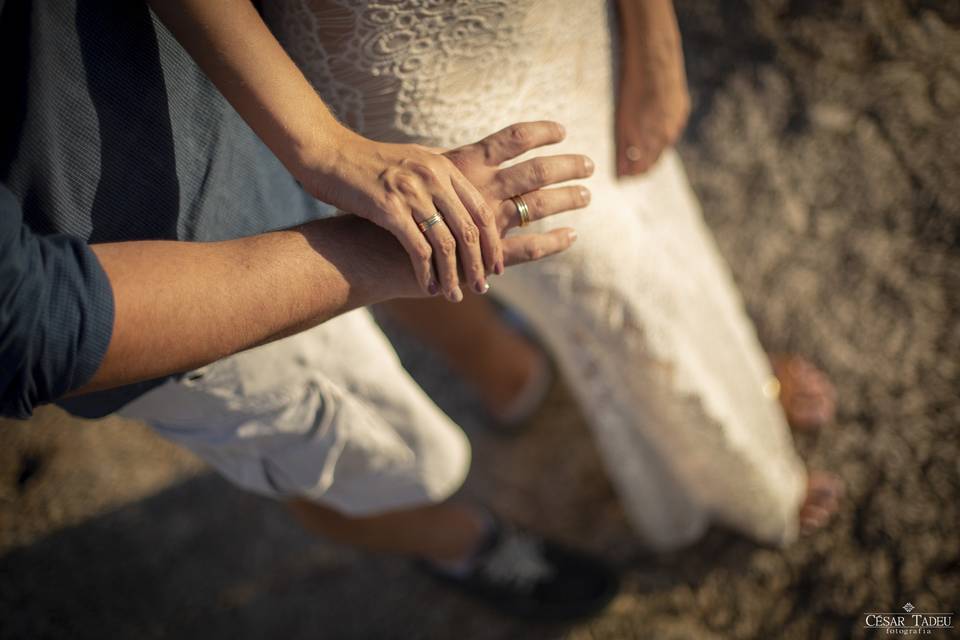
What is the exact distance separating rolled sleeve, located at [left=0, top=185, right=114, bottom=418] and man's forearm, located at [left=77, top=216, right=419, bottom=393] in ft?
0.10

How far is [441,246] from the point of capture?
2.82 feet

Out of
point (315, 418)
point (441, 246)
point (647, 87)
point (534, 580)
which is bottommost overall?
point (534, 580)

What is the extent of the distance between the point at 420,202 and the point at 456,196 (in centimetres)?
5

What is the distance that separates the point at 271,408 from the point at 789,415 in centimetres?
140

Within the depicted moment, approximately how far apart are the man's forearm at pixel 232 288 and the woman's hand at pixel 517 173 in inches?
5.7

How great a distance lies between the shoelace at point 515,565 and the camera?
5.81ft

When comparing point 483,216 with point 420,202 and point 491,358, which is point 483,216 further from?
point 491,358

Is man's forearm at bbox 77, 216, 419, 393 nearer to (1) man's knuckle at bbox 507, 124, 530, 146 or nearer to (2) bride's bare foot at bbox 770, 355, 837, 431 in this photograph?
(1) man's knuckle at bbox 507, 124, 530, 146

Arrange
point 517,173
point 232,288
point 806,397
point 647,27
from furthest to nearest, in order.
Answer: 1. point 806,397
2. point 647,27
3. point 517,173
4. point 232,288

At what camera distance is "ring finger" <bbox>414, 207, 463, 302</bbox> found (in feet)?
2.79

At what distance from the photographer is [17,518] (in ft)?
6.72

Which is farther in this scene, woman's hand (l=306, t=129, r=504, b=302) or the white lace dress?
the white lace dress

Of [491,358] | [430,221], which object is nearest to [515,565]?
[491,358]

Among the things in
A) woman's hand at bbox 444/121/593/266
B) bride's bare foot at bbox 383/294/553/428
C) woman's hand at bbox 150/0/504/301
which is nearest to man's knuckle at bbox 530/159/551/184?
woman's hand at bbox 444/121/593/266
